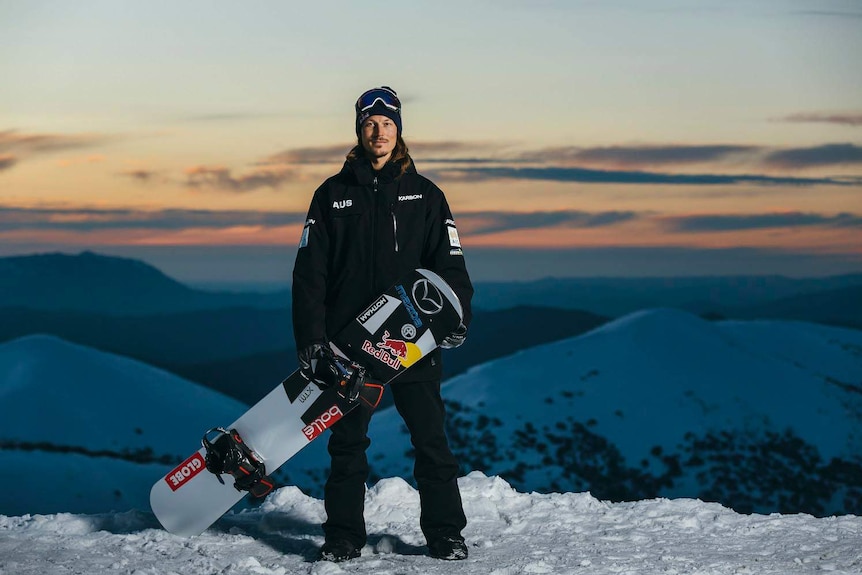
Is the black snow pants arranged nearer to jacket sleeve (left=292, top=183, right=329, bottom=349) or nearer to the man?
the man

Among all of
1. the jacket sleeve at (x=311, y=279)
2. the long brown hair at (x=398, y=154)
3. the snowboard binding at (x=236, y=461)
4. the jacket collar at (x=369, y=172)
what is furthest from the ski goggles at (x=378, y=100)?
the snowboard binding at (x=236, y=461)

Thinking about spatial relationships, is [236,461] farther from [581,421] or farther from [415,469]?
[581,421]

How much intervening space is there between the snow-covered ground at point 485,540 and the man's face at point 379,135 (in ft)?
7.75

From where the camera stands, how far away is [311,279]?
5352mm

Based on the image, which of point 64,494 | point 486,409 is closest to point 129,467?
point 64,494

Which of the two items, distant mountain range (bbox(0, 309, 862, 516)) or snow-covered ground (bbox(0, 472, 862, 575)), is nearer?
snow-covered ground (bbox(0, 472, 862, 575))

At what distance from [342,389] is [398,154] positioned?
1397 mm

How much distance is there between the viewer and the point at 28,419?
17.8 meters

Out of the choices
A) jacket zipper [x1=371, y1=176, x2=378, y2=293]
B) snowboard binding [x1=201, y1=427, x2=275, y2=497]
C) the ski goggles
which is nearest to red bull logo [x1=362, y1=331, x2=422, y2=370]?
jacket zipper [x1=371, y1=176, x2=378, y2=293]

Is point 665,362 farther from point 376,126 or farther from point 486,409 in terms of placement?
point 376,126

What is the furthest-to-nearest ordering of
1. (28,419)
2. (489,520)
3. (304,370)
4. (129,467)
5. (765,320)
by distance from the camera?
1. (765,320)
2. (28,419)
3. (129,467)
4. (489,520)
5. (304,370)

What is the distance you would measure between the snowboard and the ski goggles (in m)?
0.98

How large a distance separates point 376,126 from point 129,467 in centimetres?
1079

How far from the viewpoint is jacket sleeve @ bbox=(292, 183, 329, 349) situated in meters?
5.27
